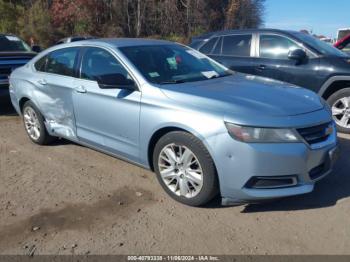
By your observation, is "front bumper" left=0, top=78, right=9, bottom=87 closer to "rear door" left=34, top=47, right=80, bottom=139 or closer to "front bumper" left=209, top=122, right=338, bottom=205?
"rear door" left=34, top=47, right=80, bottom=139

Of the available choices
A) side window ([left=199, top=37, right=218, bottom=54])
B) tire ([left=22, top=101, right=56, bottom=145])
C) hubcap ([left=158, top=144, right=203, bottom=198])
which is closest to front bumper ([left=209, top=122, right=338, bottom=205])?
hubcap ([left=158, top=144, right=203, bottom=198])

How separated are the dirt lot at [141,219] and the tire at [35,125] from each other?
92 centimetres

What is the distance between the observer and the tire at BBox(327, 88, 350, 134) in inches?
244

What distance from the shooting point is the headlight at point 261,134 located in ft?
10.8

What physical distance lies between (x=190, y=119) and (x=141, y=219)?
104 centimetres

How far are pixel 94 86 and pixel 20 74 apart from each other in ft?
6.67

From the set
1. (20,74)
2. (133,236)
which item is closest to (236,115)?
(133,236)

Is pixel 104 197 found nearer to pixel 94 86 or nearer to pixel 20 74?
pixel 94 86

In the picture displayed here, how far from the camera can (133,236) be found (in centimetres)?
335

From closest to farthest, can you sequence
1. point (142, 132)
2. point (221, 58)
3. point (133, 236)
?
point (133, 236) → point (142, 132) → point (221, 58)

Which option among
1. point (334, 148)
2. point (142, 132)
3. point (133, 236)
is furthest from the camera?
Result: point (142, 132)

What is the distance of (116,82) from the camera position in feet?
13.3

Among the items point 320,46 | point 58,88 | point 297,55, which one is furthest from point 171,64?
point 320,46

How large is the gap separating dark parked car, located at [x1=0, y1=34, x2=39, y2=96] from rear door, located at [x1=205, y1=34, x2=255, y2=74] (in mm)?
4139
